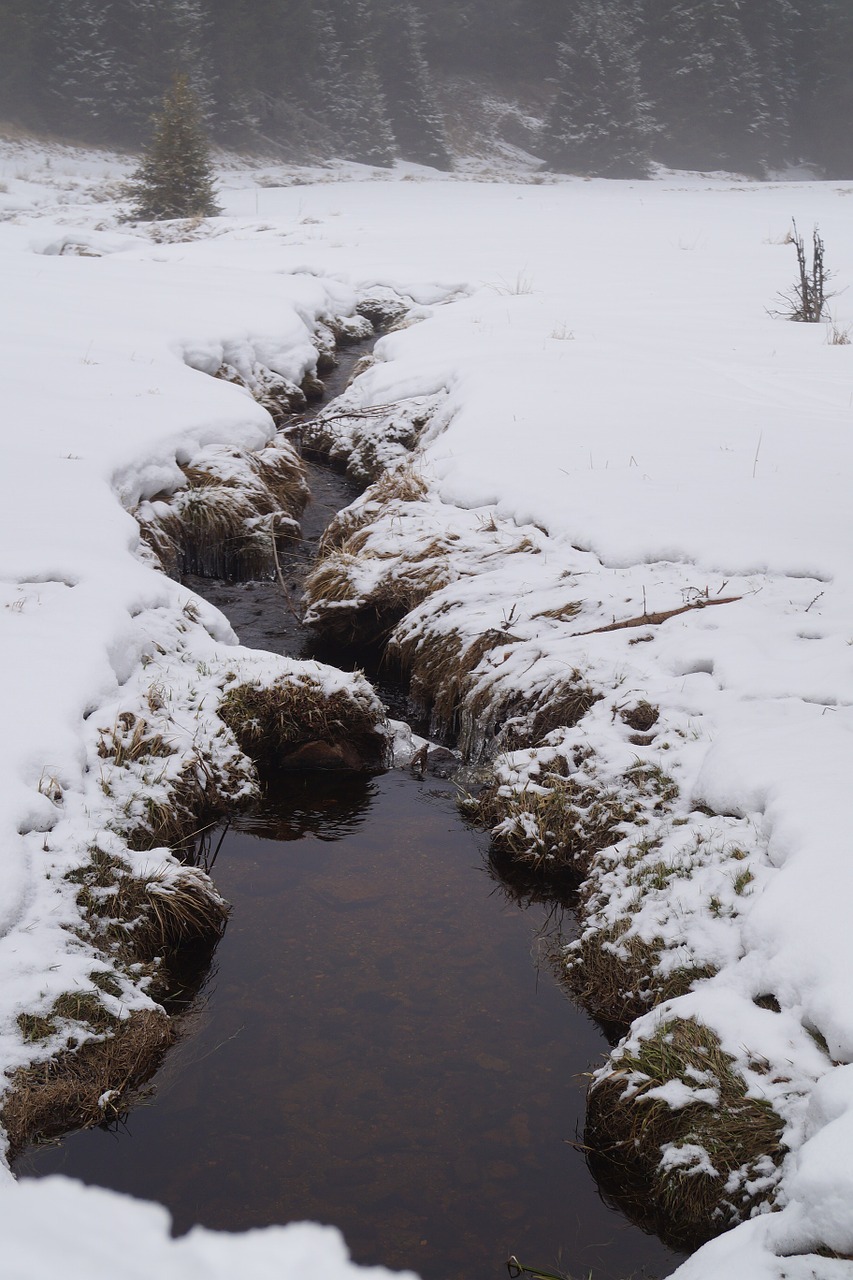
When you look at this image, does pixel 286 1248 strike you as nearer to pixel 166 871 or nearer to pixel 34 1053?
pixel 34 1053

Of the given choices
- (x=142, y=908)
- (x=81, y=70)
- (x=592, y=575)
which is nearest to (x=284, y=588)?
(x=592, y=575)

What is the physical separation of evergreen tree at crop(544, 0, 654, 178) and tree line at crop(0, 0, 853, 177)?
0.08 metres

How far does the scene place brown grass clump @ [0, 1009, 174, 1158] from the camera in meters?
2.73

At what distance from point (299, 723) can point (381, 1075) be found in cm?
216

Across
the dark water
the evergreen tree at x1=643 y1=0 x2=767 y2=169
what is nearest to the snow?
the dark water

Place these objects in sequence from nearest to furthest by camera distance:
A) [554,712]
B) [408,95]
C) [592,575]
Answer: [554,712], [592,575], [408,95]

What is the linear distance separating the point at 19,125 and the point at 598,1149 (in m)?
38.3

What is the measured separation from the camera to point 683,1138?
106 inches

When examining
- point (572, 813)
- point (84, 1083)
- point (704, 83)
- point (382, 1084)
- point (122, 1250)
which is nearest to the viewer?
point (122, 1250)

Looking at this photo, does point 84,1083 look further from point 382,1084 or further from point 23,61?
point 23,61

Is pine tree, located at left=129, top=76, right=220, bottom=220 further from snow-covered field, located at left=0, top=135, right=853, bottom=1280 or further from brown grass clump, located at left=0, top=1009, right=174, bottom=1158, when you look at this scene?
brown grass clump, located at left=0, top=1009, right=174, bottom=1158

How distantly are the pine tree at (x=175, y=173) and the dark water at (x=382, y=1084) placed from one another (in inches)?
808

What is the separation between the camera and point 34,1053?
2.82 meters

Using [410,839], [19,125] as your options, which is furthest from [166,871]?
[19,125]
